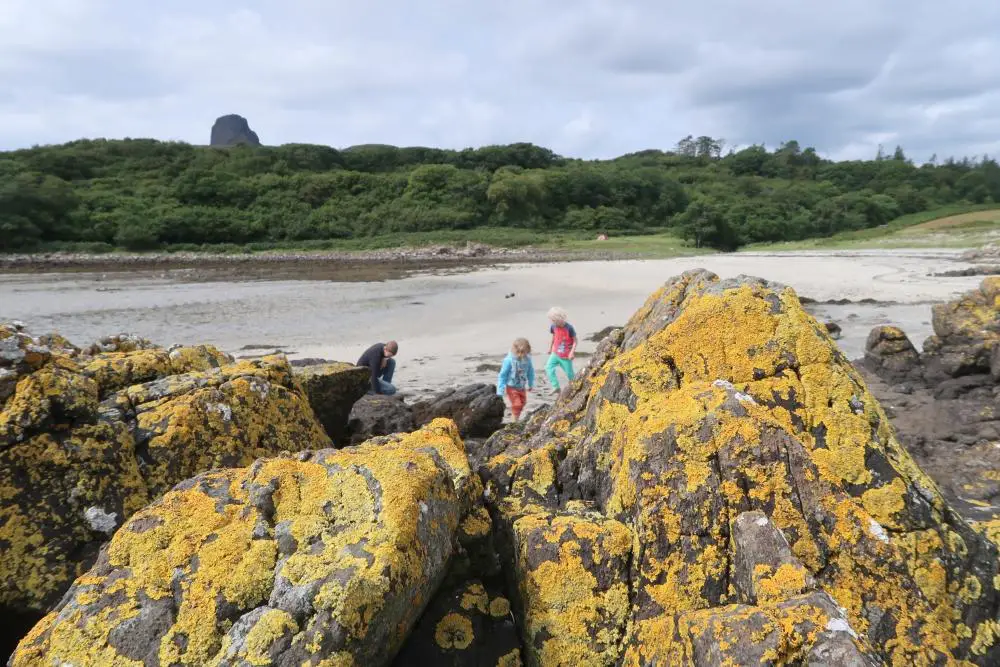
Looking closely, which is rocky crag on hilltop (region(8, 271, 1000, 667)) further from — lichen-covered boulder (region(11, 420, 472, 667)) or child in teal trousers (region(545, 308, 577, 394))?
child in teal trousers (region(545, 308, 577, 394))

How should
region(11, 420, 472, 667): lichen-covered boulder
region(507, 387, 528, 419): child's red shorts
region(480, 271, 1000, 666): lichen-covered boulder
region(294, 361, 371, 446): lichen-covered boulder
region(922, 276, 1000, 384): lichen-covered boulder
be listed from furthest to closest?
region(507, 387, 528, 419): child's red shorts < region(922, 276, 1000, 384): lichen-covered boulder < region(294, 361, 371, 446): lichen-covered boulder < region(480, 271, 1000, 666): lichen-covered boulder < region(11, 420, 472, 667): lichen-covered boulder

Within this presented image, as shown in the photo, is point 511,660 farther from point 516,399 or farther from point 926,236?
point 926,236

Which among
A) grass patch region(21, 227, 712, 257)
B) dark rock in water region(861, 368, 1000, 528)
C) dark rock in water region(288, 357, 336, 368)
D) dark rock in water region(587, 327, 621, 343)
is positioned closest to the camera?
dark rock in water region(861, 368, 1000, 528)

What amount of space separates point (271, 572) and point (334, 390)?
474 cm

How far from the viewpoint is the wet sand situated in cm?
1681

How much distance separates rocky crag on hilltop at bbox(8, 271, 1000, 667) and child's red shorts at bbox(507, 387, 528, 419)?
5.90 meters

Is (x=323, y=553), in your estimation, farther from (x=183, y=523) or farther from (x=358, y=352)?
(x=358, y=352)

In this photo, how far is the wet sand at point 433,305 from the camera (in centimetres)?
1681

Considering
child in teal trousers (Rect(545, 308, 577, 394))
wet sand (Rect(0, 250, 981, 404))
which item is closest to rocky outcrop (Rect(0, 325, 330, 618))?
child in teal trousers (Rect(545, 308, 577, 394))

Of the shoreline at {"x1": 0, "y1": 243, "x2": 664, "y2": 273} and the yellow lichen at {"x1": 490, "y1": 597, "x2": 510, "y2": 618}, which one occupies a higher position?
the shoreline at {"x1": 0, "y1": 243, "x2": 664, "y2": 273}

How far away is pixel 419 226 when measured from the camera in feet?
282

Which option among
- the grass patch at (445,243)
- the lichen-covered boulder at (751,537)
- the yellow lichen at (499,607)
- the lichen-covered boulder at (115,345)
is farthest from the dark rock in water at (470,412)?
the grass patch at (445,243)

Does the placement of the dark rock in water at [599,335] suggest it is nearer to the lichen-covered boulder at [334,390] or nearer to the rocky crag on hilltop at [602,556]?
the lichen-covered boulder at [334,390]

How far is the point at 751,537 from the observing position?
3057mm
